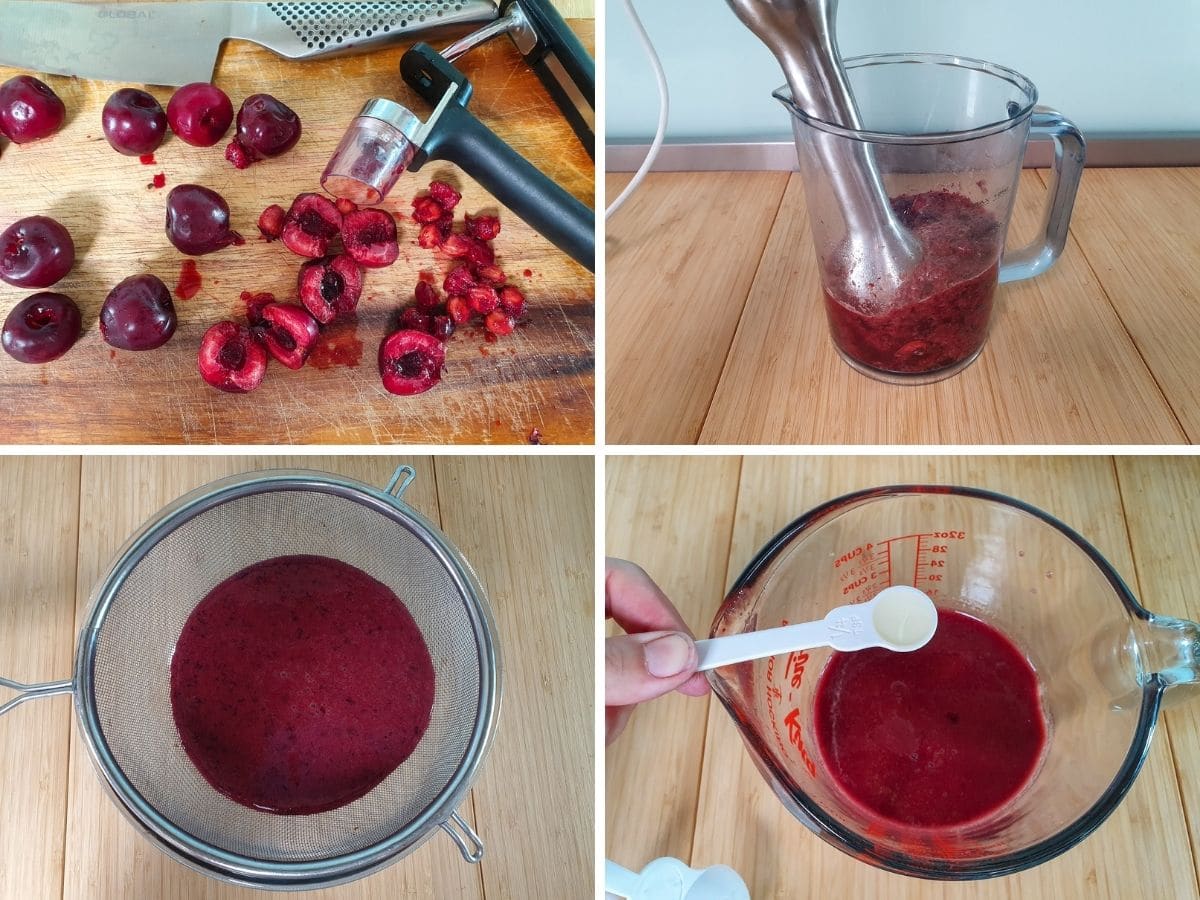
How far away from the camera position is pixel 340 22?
1.00m

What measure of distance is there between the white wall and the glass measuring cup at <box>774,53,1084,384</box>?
18cm

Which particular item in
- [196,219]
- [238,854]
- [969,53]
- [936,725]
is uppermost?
[969,53]

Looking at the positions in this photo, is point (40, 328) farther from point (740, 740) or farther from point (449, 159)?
point (740, 740)

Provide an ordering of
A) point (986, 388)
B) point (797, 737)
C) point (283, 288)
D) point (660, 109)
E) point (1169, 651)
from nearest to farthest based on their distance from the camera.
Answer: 1. point (1169, 651)
2. point (797, 737)
3. point (986, 388)
4. point (283, 288)
5. point (660, 109)

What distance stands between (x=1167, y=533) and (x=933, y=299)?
0.34 metres

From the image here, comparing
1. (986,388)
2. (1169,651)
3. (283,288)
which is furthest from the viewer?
(283,288)

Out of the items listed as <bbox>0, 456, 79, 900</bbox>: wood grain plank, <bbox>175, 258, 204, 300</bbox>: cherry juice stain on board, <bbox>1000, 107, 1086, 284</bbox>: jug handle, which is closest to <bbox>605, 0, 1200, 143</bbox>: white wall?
<bbox>1000, 107, 1086, 284</bbox>: jug handle

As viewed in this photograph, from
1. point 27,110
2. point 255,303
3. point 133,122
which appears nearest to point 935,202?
point 255,303

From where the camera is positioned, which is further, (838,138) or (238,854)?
(238,854)

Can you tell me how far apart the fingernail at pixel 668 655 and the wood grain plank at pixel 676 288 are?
0.26 metres

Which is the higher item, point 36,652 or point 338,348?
point 338,348

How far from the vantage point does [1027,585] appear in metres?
0.77

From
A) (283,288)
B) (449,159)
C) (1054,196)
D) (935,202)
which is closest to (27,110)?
(283,288)

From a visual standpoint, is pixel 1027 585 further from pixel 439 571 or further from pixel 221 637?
pixel 221 637
